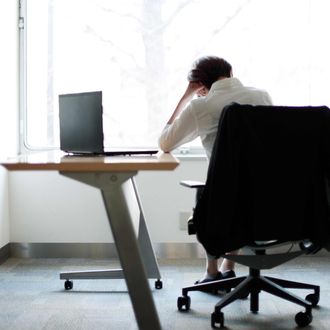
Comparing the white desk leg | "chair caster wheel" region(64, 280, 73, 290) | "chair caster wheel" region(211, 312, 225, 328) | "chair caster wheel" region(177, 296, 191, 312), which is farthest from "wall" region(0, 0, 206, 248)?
the white desk leg

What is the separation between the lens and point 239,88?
2865mm

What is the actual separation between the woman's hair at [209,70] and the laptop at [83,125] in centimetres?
55

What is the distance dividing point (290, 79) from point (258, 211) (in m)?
1.93

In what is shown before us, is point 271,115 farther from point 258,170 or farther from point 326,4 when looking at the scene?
point 326,4

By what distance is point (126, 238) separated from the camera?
2078 mm

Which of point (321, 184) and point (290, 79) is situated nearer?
point (321, 184)

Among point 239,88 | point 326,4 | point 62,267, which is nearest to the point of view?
point 239,88

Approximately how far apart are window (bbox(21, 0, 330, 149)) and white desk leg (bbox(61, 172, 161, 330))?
6.85ft

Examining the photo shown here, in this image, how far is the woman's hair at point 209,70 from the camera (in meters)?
2.98

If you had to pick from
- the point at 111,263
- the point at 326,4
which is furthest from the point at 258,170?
the point at 326,4

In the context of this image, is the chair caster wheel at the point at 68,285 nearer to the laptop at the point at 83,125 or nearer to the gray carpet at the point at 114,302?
the gray carpet at the point at 114,302

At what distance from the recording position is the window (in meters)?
4.02

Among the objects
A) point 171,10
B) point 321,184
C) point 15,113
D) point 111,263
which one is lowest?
point 111,263

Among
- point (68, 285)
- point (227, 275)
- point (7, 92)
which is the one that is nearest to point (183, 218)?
point (227, 275)
